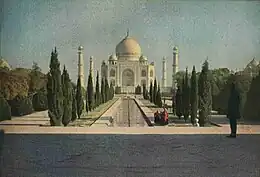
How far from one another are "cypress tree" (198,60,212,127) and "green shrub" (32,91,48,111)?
1223mm

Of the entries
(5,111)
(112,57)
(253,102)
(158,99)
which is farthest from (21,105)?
(253,102)

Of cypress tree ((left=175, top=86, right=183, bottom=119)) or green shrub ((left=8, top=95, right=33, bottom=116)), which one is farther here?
cypress tree ((left=175, top=86, right=183, bottom=119))

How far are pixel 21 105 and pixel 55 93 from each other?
0.91 ft

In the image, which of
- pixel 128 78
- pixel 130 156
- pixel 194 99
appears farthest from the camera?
pixel 128 78

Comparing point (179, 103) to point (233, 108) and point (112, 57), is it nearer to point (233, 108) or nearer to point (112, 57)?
point (233, 108)

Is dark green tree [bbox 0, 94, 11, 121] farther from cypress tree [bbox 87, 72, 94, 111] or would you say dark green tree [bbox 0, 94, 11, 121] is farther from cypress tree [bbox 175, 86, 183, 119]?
cypress tree [bbox 175, 86, 183, 119]

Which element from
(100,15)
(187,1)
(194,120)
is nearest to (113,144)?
(194,120)

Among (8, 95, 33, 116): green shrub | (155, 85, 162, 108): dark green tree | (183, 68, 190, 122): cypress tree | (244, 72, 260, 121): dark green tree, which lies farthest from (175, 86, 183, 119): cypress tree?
(8, 95, 33, 116): green shrub

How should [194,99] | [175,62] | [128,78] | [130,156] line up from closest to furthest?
[130,156]
[175,62]
[194,99]
[128,78]

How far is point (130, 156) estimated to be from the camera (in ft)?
11.5

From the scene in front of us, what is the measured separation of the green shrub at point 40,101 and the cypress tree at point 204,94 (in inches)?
48.1

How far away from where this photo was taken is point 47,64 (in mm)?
3553

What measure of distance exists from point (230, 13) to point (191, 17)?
300mm

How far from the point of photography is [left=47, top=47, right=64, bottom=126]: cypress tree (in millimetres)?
3561
